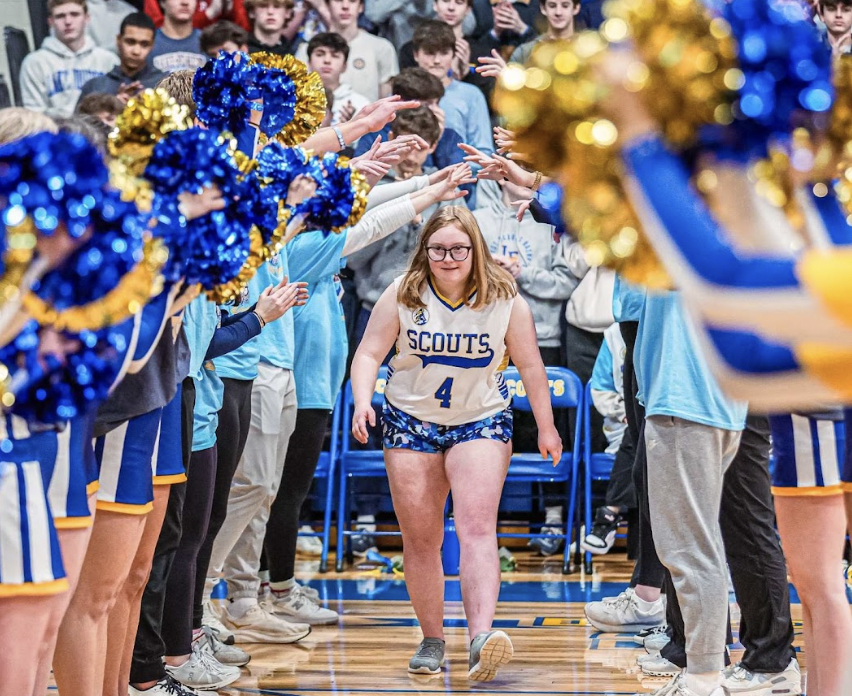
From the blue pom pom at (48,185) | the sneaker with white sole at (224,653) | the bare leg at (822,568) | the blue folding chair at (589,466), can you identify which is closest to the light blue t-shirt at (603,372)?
the blue folding chair at (589,466)

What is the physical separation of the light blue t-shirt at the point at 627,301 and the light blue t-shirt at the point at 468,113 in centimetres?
309

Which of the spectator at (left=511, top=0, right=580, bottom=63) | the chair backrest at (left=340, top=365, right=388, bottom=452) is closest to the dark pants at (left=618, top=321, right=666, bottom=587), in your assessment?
the chair backrest at (left=340, top=365, right=388, bottom=452)

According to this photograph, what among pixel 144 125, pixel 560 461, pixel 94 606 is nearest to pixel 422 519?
pixel 94 606

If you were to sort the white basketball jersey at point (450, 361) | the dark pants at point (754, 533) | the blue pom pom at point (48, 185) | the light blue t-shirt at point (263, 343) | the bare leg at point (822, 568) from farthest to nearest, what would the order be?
the white basketball jersey at point (450, 361) < the light blue t-shirt at point (263, 343) < the dark pants at point (754, 533) < the bare leg at point (822, 568) < the blue pom pom at point (48, 185)

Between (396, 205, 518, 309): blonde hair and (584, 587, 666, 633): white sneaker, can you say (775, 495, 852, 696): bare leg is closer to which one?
(396, 205, 518, 309): blonde hair

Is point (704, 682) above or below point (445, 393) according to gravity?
below

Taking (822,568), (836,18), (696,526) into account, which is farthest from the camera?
(836,18)

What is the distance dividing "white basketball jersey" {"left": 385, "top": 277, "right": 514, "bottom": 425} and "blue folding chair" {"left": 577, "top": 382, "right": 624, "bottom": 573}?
6.85 feet

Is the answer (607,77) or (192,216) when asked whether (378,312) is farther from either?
(607,77)

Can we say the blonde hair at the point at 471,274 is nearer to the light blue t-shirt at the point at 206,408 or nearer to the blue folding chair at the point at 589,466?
the light blue t-shirt at the point at 206,408

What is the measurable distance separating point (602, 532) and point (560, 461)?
511mm

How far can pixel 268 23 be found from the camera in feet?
25.9

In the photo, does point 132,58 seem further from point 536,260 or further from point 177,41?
point 536,260

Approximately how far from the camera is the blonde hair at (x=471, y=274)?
482 centimetres
